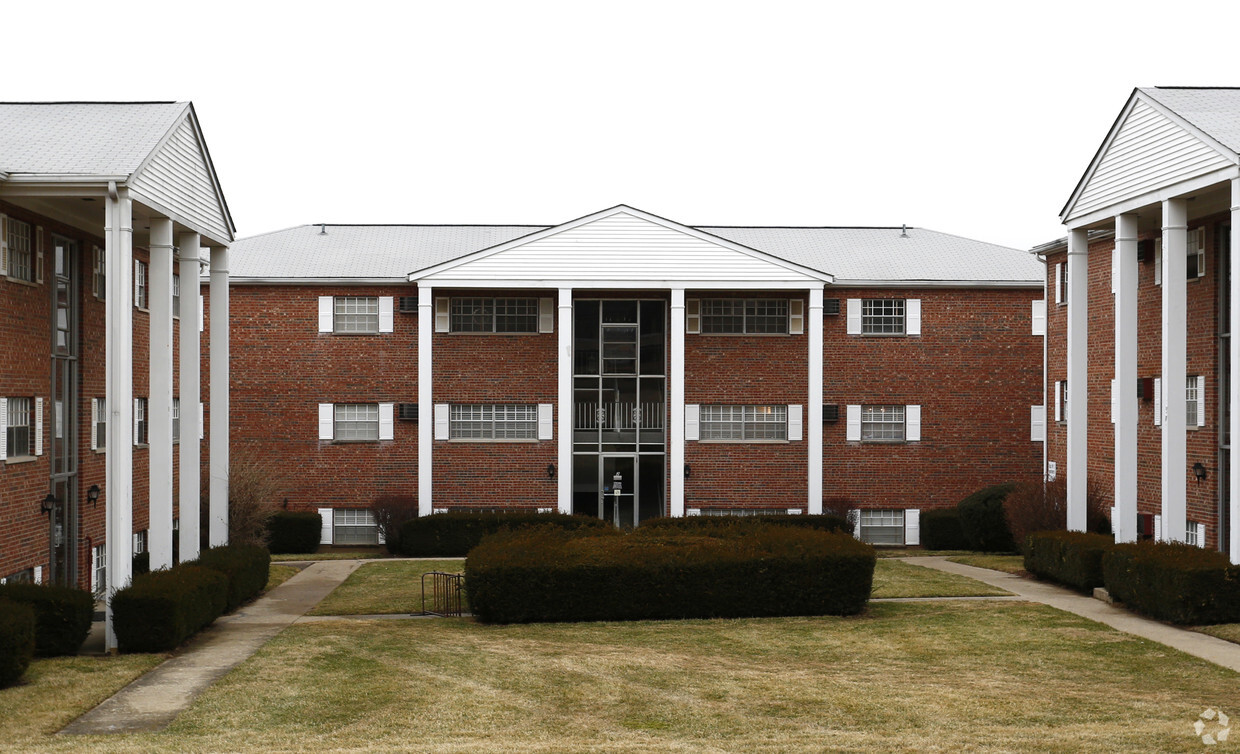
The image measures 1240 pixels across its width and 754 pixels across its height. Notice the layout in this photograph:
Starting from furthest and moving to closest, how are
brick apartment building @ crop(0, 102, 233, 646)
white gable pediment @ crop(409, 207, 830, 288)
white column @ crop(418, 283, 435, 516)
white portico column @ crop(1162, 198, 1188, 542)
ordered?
white column @ crop(418, 283, 435, 516)
white gable pediment @ crop(409, 207, 830, 288)
white portico column @ crop(1162, 198, 1188, 542)
brick apartment building @ crop(0, 102, 233, 646)

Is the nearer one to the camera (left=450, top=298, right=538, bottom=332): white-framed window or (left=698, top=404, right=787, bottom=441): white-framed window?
(left=450, top=298, right=538, bottom=332): white-framed window

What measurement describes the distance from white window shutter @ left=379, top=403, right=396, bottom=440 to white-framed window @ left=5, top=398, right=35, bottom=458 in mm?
14419

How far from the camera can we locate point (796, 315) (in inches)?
1299

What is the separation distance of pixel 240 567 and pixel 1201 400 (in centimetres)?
1766

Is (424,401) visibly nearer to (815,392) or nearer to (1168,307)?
(815,392)


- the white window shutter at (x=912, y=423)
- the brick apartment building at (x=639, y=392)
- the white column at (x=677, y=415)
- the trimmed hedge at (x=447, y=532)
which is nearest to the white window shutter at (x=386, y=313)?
the brick apartment building at (x=639, y=392)

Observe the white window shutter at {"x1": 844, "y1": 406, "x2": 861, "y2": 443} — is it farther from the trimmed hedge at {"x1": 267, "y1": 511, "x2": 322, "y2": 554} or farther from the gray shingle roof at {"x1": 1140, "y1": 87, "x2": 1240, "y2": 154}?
the trimmed hedge at {"x1": 267, "y1": 511, "x2": 322, "y2": 554}

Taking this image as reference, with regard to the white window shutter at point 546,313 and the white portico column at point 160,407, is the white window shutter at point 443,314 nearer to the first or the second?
the white window shutter at point 546,313

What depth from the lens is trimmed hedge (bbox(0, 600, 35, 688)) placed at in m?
12.7

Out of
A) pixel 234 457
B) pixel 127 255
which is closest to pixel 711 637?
pixel 127 255

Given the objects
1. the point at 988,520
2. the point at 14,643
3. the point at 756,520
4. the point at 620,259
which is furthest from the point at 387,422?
the point at 14,643

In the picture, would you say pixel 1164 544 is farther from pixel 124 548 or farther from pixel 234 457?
pixel 234 457

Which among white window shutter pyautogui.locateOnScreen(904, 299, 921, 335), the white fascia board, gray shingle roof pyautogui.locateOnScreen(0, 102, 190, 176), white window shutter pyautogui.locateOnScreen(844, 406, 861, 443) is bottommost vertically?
white window shutter pyautogui.locateOnScreen(844, 406, 861, 443)

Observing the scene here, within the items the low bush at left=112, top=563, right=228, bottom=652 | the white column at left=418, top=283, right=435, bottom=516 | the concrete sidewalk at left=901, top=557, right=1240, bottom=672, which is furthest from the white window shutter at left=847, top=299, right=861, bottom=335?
the low bush at left=112, top=563, right=228, bottom=652
